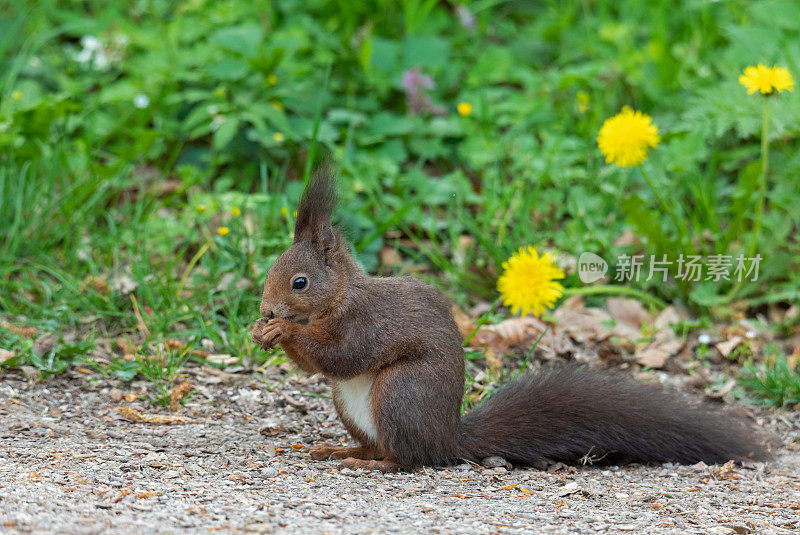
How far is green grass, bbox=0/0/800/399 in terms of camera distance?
4172 mm

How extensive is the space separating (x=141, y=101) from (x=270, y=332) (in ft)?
9.22

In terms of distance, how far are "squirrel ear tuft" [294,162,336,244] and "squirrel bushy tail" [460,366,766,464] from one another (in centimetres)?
77

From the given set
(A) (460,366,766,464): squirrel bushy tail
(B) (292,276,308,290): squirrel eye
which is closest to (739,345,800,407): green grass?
(A) (460,366,766,464): squirrel bushy tail

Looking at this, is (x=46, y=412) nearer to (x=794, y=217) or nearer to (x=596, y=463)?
(x=596, y=463)

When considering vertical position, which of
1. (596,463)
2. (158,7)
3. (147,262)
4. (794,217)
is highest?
(158,7)

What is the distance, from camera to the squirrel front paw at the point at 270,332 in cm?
279

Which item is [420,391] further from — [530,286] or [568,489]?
[530,286]

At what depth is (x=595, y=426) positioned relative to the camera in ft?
10.1

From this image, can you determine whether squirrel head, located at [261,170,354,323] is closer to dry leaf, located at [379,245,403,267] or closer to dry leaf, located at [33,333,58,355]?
dry leaf, located at [33,333,58,355]

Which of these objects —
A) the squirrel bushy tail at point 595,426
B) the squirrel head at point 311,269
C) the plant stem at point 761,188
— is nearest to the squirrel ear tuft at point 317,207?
the squirrel head at point 311,269

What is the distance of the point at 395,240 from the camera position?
4742 mm

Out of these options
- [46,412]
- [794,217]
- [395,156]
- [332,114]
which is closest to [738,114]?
[794,217]

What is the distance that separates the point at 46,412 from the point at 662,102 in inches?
136

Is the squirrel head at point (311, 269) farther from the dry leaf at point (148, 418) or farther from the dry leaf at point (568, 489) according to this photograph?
the dry leaf at point (568, 489)
